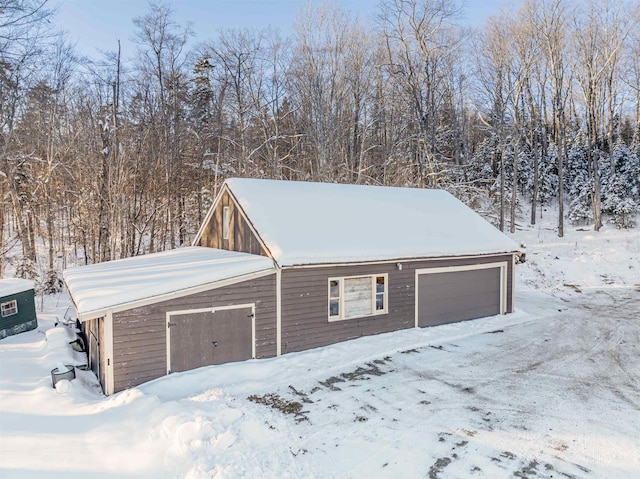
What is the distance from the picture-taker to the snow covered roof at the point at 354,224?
9602 mm

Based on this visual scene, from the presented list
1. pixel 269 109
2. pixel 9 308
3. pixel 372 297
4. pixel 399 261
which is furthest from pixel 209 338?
pixel 269 109

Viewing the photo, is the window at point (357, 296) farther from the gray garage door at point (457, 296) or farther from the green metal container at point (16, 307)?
the green metal container at point (16, 307)

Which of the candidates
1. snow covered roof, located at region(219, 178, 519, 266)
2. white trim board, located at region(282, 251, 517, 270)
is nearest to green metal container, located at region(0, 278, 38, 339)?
snow covered roof, located at region(219, 178, 519, 266)

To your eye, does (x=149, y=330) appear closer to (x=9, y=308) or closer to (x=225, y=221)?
(x=225, y=221)

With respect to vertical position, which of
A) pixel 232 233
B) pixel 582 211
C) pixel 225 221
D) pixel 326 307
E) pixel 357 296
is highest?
pixel 582 211

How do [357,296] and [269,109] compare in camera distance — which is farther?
[269,109]

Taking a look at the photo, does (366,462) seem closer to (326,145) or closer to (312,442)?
(312,442)

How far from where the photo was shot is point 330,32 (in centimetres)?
2033

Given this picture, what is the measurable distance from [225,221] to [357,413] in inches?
282

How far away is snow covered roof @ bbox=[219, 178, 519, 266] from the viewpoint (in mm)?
9602

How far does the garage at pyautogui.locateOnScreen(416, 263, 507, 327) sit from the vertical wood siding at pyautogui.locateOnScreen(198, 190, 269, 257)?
15.5 feet

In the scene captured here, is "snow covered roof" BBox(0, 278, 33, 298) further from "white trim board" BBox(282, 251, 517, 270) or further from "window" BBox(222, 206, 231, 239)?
"white trim board" BBox(282, 251, 517, 270)

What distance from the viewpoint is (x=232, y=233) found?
1111 cm

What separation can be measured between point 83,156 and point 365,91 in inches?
580
